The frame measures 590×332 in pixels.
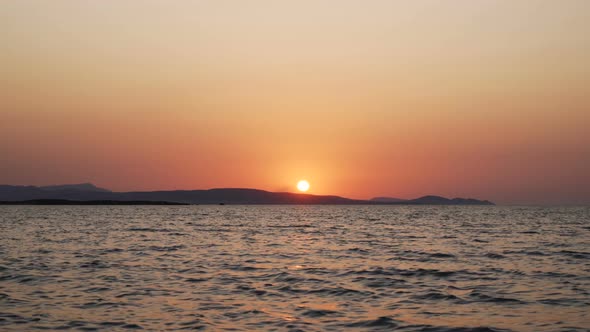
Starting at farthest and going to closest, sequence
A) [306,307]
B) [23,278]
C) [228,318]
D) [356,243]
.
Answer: [356,243] → [23,278] → [306,307] → [228,318]

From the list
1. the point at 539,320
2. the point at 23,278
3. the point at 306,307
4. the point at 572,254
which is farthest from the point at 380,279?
the point at 572,254

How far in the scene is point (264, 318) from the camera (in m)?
19.0

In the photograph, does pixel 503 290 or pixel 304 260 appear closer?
pixel 503 290

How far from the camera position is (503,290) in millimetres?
24781

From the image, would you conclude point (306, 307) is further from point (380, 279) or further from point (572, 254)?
point (572, 254)

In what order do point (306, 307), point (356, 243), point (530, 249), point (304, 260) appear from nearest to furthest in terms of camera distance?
point (306, 307)
point (304, 260)
point (530, 249)
point (356, 243)

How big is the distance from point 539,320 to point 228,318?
405 inches

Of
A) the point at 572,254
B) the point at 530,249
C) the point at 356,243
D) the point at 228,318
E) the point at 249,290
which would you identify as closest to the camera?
the point at 228,318

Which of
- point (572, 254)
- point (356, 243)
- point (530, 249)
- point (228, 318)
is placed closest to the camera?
point (228, 318)

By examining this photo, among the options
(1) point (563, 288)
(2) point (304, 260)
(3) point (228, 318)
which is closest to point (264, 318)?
(3) point (228, 318)

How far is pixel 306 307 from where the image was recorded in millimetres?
20953

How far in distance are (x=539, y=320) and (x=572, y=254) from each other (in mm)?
24592

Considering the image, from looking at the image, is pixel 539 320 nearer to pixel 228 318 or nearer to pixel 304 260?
pixel 228 318

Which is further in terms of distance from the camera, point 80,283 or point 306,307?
point 80,283
